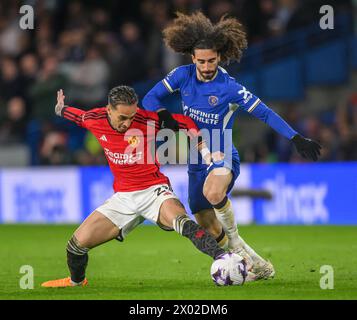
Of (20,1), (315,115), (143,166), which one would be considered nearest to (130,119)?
(143,166)

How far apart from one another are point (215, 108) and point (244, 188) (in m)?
6.95

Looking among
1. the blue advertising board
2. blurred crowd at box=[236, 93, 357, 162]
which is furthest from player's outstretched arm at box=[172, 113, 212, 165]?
blurred crowd at box=[236, 93, 357, 162]

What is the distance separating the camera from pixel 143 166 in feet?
27.2

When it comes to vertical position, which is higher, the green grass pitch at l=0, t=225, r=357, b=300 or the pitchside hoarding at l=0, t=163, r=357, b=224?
the pitchside hoarding at l=0, t=163, r=357, b=224

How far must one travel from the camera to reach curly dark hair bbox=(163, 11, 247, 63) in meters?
8.80

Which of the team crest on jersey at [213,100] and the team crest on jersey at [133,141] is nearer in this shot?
the team crest on jersey at [133,141]

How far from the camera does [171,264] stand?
33.6ft

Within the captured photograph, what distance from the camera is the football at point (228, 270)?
25.1 feet

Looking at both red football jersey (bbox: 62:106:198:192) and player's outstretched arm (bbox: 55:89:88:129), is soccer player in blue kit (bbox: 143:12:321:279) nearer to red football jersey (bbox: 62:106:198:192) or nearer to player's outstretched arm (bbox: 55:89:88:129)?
red football jersey (bbox: 62:106:198:192)

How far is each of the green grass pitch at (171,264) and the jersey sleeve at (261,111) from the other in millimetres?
1292

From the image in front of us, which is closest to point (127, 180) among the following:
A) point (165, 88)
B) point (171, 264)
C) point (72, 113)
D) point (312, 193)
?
point (72, 113)

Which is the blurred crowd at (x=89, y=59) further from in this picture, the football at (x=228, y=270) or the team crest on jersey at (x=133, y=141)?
the football at (x=228, y=270)

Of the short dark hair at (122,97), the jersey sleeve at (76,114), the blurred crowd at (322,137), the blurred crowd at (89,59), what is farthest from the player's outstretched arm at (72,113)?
the blurred crowd at (89,59)
